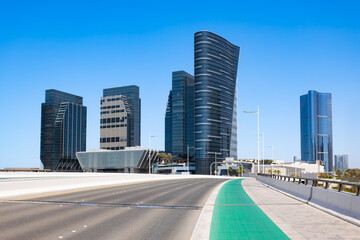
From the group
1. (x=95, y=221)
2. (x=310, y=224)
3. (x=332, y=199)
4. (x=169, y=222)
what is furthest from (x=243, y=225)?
(x=95, y=221)

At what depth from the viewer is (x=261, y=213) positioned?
15.7 m

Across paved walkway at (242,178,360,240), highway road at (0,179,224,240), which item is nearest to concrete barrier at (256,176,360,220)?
paved walkway at (242,178,360,240)

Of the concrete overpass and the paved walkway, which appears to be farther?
the concrete overpass

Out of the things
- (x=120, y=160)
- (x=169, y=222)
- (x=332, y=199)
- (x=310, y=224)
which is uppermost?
(x=332, y=199)

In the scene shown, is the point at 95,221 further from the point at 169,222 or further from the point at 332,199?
the point at 332,199

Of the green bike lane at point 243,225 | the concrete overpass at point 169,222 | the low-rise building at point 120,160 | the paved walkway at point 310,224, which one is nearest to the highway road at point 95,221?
the concrete overpass at point 169,222

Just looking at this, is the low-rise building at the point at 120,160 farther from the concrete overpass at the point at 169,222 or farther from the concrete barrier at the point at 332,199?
the concrete overpass at the point at 169,222

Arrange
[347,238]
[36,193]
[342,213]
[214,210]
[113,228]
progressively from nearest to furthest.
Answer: [347,238], [113,228], [342,213], [214,210], [36,193]

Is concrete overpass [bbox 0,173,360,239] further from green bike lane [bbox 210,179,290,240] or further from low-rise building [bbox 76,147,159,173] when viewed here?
low-rise building [bbox 76,147,159,173]

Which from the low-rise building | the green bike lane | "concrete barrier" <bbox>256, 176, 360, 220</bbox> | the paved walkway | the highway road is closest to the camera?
the paved walkway

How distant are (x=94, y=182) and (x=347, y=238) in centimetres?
2953

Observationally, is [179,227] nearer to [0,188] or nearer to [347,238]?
[347,238]

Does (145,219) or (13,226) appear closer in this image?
(13,226)

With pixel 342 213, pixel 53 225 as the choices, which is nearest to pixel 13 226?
pixel 53 225
